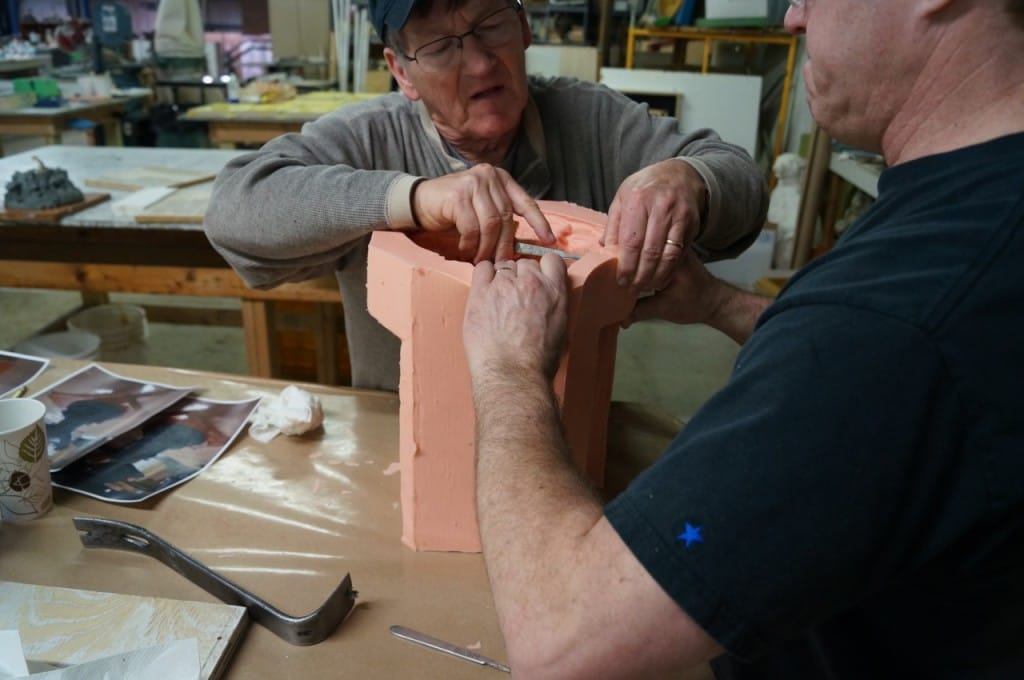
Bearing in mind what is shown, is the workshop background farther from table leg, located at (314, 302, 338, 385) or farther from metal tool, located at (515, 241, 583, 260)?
metal tool, located at (515, 241, 583, 260)

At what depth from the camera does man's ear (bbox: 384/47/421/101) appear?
139 centimetres

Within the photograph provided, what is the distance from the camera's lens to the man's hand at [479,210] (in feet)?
3.61

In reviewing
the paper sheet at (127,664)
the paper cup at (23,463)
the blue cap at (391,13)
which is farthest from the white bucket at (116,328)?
the paper sheet at (127,664)

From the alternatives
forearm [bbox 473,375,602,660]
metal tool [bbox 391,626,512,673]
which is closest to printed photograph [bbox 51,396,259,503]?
metal tool [bbox 391,626,512,673]

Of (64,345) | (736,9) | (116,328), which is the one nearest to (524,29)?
(64,345)

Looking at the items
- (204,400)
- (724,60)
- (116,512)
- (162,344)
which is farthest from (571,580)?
(724,60)

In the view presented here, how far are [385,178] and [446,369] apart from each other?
377 mm

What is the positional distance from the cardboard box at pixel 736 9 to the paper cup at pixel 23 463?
396cm

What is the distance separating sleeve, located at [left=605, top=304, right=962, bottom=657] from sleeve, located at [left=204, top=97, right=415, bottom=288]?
710mm

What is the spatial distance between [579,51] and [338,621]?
4.57m

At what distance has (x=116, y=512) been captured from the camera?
111 cm

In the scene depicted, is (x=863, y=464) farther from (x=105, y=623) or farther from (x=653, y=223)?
(x=105, y=623)

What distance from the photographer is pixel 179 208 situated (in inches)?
94.7

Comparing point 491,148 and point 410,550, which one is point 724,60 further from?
point 410,550
